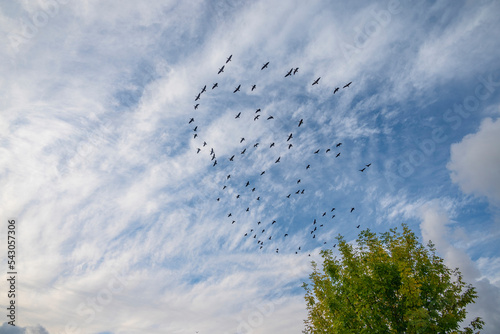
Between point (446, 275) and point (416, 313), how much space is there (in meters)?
4.10

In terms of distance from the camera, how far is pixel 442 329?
38.7 ft

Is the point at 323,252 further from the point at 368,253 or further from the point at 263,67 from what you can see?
the point at 263,67

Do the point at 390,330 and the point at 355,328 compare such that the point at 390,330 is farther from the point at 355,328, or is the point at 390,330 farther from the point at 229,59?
the point at 229,59

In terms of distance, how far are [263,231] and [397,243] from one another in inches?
952

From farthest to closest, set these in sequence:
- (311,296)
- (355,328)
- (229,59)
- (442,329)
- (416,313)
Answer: (229,59), (311,296), (355,328), (442,329), (416,313)

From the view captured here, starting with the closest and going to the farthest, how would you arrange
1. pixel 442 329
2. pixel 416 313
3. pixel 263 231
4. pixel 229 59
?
pixel 416 313 < pixel 442 329 < pixel 229 59 < pixel 263 231

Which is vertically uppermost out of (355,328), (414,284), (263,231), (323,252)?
(263,231)

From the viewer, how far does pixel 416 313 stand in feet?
35.2

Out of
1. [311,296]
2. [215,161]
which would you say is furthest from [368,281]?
[215,161]

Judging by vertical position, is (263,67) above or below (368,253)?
above

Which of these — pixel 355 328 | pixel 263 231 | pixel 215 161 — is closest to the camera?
pixel 355 328

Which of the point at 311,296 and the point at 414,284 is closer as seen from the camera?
the point at 414,284

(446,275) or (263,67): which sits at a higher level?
(263,67)

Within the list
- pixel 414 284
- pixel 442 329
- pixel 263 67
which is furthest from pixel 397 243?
pixel 263 67
